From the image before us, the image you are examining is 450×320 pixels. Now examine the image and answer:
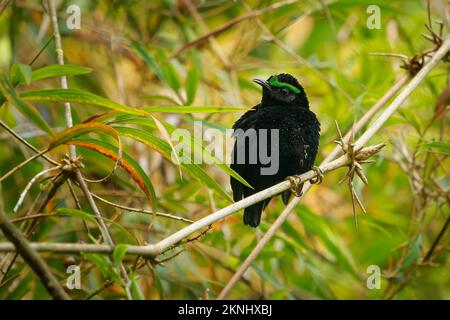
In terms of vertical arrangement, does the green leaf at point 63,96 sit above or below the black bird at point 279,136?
below

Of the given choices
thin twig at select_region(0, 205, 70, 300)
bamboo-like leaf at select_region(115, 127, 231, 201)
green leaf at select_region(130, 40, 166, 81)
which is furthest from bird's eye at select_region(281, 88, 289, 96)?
thin twig at select_region(0, 205, 70, 300)

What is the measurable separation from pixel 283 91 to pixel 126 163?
43.2 inches

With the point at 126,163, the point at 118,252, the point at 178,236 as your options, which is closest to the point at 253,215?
the point at 126,163

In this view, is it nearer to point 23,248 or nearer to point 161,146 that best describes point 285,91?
point 161,146

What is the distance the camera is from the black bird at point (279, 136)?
2.96m

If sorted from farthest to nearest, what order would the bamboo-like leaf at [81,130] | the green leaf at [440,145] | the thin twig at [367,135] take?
1. the green leaf at [440,145]
2. the thin twig at [367,135]
3. the bamboo-like leaf at [81,130]

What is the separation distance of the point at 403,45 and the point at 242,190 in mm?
1615

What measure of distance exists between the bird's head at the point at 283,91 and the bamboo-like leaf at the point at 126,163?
102cm

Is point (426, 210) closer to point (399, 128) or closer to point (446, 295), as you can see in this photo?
point (399, 128)

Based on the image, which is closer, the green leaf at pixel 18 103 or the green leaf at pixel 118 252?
the green leaf at pixel 118 252

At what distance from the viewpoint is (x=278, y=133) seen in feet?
9.82

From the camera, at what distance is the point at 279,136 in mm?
2994

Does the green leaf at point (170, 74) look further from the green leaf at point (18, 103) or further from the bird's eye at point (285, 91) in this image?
the green leaf at point (18, 103)

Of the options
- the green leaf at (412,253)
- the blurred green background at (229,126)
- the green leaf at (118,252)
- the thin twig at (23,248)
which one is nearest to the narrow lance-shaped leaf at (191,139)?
the green leaf at (118,252)
